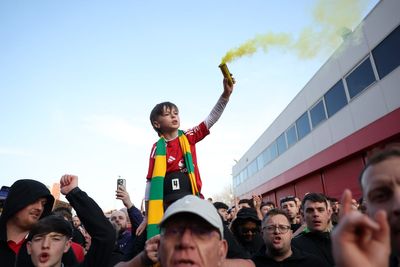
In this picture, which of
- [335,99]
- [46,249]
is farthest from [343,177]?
[46,249]

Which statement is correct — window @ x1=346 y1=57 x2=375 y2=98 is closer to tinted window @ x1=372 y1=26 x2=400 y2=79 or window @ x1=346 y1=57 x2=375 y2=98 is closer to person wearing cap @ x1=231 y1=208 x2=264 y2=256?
tinted window @ x1=372 y1=26 x2=400 y2=79

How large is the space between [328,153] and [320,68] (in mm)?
5074

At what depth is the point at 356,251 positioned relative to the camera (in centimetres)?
129

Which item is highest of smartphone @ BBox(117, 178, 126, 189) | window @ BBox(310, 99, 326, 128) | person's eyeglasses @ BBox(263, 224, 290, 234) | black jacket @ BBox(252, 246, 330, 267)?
window @ BBox(310, 99, 326, 128)

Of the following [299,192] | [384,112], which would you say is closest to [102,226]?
[384,112]

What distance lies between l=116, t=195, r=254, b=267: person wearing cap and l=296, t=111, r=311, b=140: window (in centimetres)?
1937

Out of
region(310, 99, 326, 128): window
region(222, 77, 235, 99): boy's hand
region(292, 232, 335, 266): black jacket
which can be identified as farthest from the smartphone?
region(310, 99, 326, 128): window

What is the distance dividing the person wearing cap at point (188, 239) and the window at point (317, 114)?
1745 centimetres

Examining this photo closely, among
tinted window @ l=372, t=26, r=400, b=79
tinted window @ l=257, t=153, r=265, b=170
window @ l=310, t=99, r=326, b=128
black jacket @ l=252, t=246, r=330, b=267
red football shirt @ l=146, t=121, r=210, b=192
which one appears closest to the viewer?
red football shirt @ l=146, t=121, r=210, b=192

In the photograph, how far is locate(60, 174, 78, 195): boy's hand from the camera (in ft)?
9.06

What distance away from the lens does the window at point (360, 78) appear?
13.3 meters

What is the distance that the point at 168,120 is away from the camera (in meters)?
3.47

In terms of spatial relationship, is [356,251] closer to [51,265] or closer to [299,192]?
[51,265]

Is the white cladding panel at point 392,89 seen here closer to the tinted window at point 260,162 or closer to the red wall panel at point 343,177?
the red wall panel at point 343,177
